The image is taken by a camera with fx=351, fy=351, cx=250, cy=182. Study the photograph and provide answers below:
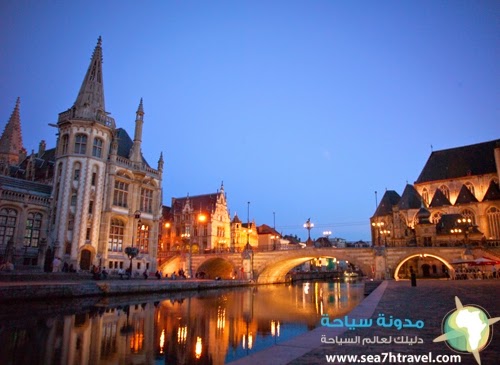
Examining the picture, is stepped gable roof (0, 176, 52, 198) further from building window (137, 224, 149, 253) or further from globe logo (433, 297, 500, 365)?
globe logo (433, 297, 500, 365)

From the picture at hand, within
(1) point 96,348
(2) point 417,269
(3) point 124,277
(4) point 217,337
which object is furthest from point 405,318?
(2) point 417,269

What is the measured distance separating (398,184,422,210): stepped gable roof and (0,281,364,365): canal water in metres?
53.9

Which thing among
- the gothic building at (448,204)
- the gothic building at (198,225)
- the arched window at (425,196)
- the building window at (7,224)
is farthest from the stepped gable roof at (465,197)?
the building window at (7,224)

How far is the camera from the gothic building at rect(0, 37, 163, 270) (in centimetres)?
3653

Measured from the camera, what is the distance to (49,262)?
35.8 metres

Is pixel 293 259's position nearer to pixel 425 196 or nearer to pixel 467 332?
pixel 425 196

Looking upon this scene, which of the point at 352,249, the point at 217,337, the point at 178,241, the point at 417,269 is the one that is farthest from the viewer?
the point at 178,241

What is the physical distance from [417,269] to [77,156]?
58634mm

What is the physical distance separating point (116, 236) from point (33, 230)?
864 centimetres

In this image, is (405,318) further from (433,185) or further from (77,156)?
(433,185)

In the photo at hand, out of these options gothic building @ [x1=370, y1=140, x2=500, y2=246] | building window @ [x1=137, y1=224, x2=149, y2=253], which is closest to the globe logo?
building window @ [x1=137, y1=224, x2=149, y2=253]

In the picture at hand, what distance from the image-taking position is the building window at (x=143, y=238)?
4584 cm

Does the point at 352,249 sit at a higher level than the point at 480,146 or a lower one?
lower

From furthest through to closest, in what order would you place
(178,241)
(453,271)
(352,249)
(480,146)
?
(178,241)
(480,146)
(352,249)
(453,271)
